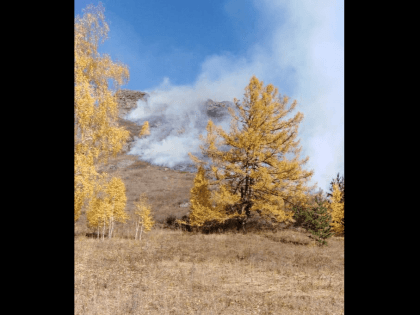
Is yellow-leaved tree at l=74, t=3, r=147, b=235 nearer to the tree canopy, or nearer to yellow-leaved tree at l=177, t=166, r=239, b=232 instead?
the tree canopy

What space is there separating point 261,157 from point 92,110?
32.8ft

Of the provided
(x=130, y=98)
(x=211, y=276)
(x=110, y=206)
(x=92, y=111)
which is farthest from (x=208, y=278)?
(x=130, y=98)

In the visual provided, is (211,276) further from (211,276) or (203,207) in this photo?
(203,207)

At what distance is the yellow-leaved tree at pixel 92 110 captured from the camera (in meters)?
7.02

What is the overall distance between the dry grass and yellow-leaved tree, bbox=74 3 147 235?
2624mm

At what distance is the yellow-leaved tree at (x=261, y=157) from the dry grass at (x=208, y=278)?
329 centimetres

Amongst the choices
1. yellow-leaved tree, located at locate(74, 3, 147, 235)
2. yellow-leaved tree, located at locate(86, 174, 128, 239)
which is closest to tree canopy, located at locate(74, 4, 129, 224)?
yellow-leaved tree, located at locate(74, 3, 147, 235)

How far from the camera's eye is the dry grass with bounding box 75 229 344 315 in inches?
214

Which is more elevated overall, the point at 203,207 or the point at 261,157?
the point at 261,157

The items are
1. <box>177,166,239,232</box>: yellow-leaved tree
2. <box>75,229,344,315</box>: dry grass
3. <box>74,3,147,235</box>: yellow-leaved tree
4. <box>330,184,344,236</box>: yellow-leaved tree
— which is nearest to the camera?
<box>75,229,344,315</box>: dry grass

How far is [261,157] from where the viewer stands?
48.2ft

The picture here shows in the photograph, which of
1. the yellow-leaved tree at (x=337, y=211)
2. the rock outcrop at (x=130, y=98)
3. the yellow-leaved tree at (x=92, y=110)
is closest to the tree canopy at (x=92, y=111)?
the yellow-leaved tree at (x=92, y=110)

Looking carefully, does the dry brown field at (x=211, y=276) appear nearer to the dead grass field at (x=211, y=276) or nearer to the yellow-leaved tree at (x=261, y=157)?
the dead grass field at (x=211, y=276)
